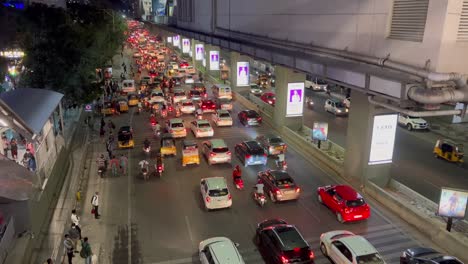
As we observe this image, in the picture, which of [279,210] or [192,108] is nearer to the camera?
[279,210]

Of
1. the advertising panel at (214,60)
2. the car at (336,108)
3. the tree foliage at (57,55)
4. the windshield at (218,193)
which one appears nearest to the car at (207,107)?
the car at (336,108)

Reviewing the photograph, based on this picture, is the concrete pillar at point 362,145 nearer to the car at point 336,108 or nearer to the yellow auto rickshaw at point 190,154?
the yellow auto rickshaw at point 190,154

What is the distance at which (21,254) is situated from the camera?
14.7 meters

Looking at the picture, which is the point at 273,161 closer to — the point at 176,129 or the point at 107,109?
the point at 176,129

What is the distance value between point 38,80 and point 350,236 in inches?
847

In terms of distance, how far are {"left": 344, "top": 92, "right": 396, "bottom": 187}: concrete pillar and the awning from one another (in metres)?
15.7

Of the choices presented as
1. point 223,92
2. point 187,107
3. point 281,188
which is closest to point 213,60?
point 223,92

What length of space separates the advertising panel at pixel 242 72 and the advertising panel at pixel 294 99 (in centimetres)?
1664

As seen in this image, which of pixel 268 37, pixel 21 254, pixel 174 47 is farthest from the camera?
pixel 174 47

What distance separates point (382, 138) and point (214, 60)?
148 ft

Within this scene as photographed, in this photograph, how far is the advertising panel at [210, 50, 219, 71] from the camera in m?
62.8

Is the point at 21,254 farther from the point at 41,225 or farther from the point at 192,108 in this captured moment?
the point at 192,108

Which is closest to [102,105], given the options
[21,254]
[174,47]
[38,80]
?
[38,80]

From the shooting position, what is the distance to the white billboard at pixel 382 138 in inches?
832
